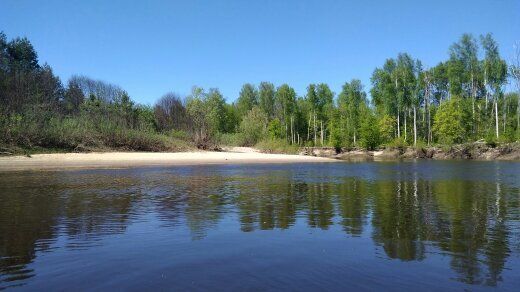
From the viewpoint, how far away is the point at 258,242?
8.18 metres

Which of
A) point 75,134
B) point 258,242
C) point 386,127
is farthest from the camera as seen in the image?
point 386,127

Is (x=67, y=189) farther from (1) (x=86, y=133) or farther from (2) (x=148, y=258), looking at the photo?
(1) (x=86, y=133)

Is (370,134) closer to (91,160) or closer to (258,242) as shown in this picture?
(91,160)

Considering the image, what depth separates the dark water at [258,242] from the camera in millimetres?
5801

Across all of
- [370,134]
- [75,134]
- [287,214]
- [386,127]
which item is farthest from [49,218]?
[386,127]

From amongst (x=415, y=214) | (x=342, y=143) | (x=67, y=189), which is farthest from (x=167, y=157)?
(x=342, y=143)

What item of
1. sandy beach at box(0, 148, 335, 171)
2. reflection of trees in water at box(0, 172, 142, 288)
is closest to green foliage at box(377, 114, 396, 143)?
sandy beach at box(0, 148, 335, 171)

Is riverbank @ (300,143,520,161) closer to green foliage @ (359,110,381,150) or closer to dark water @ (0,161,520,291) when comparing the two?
green foliage @ (359,110,381,150)

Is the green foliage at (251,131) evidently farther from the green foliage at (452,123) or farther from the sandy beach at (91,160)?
the sandy beach at (91,160)

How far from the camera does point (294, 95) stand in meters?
107

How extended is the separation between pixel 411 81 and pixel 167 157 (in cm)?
5635

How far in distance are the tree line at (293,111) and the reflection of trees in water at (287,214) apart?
28.8 m

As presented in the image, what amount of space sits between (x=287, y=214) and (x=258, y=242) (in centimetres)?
371

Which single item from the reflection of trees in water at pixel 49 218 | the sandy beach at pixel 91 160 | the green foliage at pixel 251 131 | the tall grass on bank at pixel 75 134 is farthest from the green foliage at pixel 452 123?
the reflection of trees in water at pixel 49 218
